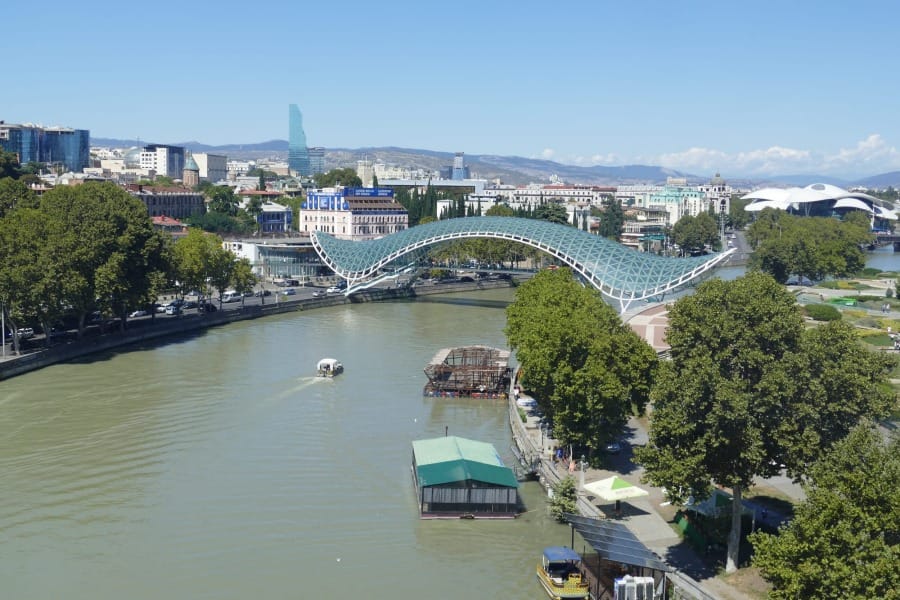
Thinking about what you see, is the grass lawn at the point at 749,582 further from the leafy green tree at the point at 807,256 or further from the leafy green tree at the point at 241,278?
the leafy green tree at the point at 807,256

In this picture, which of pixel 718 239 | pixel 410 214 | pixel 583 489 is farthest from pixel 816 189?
pixel 583 489

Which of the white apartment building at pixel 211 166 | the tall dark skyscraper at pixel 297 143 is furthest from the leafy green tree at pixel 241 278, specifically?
the tall dark skyscraper at pixel 297 143

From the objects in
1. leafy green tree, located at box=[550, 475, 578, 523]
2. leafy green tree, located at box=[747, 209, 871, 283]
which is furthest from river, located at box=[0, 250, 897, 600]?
leafy green tree, located at box=[747, 209, 871, 283]

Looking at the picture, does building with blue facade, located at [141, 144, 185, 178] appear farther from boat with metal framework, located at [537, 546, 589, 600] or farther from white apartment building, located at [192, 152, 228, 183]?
boat with metal framework, located at [537, 546, 589, 600]

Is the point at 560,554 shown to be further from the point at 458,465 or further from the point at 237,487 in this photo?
the point at 237,487

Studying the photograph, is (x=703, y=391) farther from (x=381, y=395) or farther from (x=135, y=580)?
(x=381, y=395)

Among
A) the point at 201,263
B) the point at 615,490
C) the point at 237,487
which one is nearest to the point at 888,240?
the point at 201,263

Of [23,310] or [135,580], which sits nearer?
[135,580]
